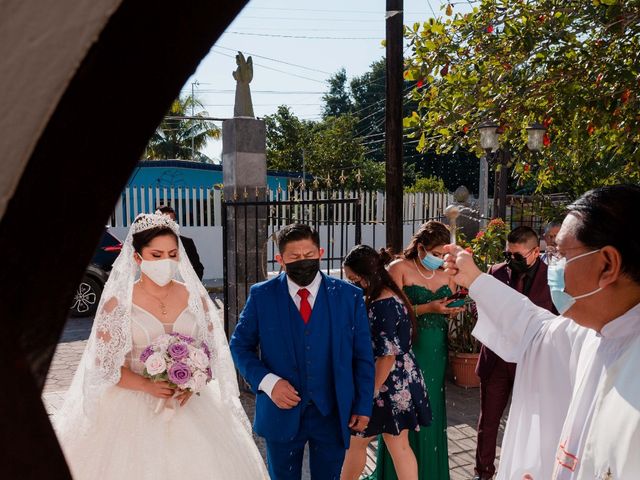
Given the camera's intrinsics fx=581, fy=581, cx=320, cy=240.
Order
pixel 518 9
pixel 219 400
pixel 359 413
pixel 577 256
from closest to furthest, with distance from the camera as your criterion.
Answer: pixel 577 256, pixel 359 413, pixel 219 400, pixel 518 9

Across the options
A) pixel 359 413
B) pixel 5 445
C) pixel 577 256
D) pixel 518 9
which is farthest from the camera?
pixel 518 9

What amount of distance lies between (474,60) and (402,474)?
3.14m

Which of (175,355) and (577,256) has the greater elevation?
(577,256)

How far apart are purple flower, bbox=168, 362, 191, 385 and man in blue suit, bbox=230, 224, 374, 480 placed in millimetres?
305

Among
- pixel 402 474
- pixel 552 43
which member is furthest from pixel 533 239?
pixel 402 474

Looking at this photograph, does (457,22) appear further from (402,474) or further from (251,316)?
(402,474)

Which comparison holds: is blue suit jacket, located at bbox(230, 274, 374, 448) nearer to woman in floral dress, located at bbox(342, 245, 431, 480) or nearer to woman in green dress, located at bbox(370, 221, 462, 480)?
woman in floral dress, located at bbox(342, 245, 431, 480)

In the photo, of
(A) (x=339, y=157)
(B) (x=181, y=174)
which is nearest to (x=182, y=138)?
(A) (x=339, y=157)

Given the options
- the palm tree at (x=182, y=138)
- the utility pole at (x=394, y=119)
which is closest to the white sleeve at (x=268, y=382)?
the utility pole at (x=394, y=119)

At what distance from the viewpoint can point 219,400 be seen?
382 cm

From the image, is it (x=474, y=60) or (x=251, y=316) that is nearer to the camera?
(x=251, y=316)

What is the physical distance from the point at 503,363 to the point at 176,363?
2454 millimetres

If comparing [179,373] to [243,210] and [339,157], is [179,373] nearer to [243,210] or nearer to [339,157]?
[243,210]

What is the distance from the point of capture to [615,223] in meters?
1.71
